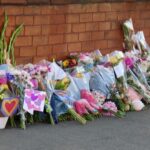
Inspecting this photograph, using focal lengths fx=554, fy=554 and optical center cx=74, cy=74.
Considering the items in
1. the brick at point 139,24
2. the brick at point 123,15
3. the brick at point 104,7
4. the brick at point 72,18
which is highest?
the brick at point 104,7

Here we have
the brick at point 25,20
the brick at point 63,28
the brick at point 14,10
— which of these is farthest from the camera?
the brick at point 63,28

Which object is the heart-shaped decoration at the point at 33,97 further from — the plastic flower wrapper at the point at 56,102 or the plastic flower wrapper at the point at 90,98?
the plastic flower wrapper at the point at 90,98

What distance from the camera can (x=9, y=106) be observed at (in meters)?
6.15

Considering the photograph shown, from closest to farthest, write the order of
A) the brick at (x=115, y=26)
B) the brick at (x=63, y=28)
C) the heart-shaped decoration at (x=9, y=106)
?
the heart-shaped decoration at (x=9, y=106)
the brick at (x=63, y=28)
the brick at (x=115, y=26)

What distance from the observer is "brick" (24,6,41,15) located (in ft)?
23.2

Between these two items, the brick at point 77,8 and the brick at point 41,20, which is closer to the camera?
the brick at point 41,20

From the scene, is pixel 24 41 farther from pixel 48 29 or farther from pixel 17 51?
pixel 48 29

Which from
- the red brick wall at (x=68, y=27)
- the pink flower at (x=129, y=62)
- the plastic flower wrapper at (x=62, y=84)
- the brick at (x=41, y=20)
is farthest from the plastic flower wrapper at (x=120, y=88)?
the brick at (x=41, y=20)

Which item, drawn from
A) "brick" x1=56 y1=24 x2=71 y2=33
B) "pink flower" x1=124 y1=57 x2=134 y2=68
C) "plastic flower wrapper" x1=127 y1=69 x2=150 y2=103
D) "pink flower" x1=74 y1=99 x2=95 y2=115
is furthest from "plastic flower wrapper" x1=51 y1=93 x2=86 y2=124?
"pink flower" x1=124 y1=57 x2=134 y2=68

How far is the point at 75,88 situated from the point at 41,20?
1.02m

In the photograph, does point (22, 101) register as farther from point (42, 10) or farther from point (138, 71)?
point (138, 71)

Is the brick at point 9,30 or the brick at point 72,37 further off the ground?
the brick at point 9,30

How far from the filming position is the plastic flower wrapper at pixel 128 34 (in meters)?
8.53

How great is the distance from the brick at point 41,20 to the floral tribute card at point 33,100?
1.25 metres
